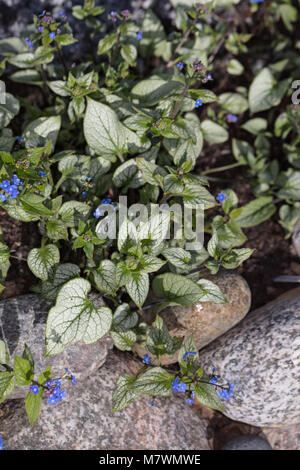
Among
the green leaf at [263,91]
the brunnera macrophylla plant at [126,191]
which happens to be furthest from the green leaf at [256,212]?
the green leaf at [263,91]

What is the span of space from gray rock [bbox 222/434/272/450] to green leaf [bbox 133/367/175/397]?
3.93 feet

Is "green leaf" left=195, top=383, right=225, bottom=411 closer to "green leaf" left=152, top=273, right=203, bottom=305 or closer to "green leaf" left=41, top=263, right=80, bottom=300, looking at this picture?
"green leaf" left=152, top=273, right=203, bottom=305

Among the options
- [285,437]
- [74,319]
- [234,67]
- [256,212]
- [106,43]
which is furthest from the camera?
[234,67]

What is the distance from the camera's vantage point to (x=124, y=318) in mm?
2916

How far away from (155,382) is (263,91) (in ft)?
9.26

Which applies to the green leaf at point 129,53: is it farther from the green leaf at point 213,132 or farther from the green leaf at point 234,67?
the green leaf at point 234,67

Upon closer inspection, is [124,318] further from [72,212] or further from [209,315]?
[72,212]

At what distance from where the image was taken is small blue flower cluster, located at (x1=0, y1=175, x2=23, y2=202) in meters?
2.23

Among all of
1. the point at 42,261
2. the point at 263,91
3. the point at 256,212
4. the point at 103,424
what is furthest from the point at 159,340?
the point at 263,91

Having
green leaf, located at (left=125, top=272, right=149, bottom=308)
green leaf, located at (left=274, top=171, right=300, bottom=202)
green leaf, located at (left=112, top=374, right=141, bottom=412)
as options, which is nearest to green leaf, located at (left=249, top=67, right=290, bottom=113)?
green leaf, located at (left=274, top=171, right=300, bottom=202)

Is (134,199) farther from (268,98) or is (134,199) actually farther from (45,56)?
(268,98)

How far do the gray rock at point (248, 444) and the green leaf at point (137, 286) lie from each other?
1.64m

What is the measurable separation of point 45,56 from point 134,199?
130 cm

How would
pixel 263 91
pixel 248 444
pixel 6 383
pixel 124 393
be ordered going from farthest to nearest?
pixel 263 91
pixel 248 444
pixel 124 393
pixel 6 383
